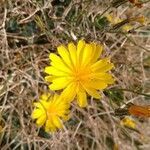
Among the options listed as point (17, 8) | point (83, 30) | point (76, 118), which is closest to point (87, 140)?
point (76, 118)

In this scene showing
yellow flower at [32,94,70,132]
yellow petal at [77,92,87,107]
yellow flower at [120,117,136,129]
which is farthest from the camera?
yellow flower at [120,117,136,129]

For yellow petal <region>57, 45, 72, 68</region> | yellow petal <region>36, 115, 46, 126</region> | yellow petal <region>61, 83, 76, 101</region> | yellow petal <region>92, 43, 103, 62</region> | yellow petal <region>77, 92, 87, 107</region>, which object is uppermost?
yellow petal <region>57, 45, 72, 68</region>

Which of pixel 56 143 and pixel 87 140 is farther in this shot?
pixel 87 140

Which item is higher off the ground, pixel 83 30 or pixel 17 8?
pixel 17 8

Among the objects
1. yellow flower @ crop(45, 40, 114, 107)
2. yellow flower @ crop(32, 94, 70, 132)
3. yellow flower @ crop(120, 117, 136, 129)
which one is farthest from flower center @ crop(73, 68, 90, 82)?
yellow flower @ crop(120, 117, 136, 129)

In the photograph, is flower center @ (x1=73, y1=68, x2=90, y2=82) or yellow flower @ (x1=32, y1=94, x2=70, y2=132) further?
yellow flower @ (x1=32, y1=94, x2=70, y2=132)

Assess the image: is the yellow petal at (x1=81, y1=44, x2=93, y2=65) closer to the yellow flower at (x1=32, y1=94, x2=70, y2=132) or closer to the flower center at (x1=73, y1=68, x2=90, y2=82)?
the flower center at (x1=73, y1=68, x2=90, y2=82)

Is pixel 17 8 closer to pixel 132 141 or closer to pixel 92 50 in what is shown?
pixel 92 50

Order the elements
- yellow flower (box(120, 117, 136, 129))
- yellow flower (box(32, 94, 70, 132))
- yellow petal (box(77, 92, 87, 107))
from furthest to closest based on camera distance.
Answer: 1. yellow flower (box(120, 117, 136, 129))
2. yellow flower (box(32, 94, 70, 132))
3. yellow petal (box(77, 92, 87, 107))
